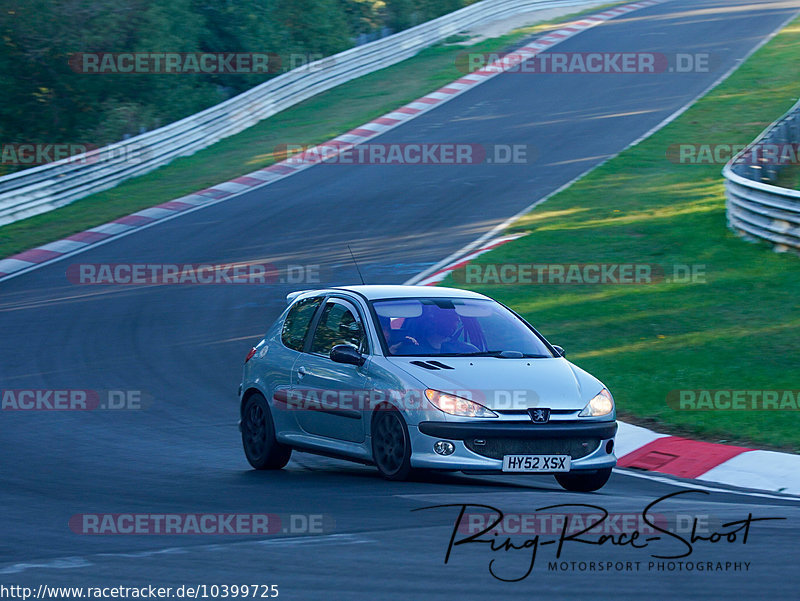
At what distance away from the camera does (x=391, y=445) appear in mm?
8414

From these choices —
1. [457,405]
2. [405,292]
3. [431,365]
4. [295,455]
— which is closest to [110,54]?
[295,455]

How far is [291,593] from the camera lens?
5.41m

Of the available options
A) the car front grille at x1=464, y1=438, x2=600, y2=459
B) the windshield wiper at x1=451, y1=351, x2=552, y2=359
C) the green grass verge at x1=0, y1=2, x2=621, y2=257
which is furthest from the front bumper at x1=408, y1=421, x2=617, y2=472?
the green grass verge at x1=0, y1=2, x2=621, y2=257

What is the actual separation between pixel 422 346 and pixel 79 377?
6290 millimetres

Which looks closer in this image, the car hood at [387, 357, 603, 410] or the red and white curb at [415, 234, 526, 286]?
the car hood at [387, 357, 603, 410]

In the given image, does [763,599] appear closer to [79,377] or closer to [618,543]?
[618,543]

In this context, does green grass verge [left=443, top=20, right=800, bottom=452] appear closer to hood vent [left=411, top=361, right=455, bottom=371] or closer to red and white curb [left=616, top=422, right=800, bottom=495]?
red and white curb [left=616, top=422, right=800, bottom=495]

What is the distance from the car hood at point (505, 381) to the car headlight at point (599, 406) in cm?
4

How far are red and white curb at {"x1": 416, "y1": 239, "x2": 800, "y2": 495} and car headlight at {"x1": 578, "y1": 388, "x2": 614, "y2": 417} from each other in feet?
4.09

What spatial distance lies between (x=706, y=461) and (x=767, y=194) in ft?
30.1

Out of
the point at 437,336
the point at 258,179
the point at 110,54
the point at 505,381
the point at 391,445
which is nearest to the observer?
the point at 505,381

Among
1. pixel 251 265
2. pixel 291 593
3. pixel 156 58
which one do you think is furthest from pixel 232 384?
pixel 156 58

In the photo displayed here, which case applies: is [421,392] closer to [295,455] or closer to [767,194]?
[295,455]

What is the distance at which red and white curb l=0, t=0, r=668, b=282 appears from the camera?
71.1 feet
